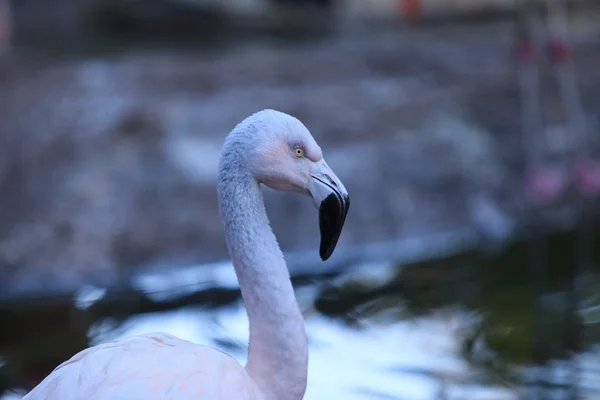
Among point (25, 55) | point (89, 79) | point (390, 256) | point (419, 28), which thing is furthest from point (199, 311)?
point (419, 28)

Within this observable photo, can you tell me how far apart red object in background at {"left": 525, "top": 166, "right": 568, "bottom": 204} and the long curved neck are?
12.0 ft

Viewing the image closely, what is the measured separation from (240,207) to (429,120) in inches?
157

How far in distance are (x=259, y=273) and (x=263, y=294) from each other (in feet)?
0.17

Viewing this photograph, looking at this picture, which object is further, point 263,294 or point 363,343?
point 363,343

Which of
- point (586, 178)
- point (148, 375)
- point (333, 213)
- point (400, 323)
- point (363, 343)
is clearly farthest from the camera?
point (586, 178)

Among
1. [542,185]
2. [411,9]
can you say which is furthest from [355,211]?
[411,9]

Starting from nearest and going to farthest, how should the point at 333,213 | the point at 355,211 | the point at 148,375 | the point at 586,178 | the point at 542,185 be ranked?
the point at 148,375 < the point at 333,213 < the point at 355,211 < the point at 542,185 < the point at 586,178

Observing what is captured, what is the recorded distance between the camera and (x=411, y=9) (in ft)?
32.0

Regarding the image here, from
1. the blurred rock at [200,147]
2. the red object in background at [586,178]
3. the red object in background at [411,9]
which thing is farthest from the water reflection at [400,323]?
the red object in background at [411,9]

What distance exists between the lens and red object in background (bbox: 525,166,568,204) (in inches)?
210

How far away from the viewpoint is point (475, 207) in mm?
5258

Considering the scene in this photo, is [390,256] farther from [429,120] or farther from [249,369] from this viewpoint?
[249,369]

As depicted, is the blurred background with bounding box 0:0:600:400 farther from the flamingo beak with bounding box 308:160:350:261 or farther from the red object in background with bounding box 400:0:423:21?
the red object in background with bounding box 400:0:423:21

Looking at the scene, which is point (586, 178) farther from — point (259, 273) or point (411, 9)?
point (411, 9)
